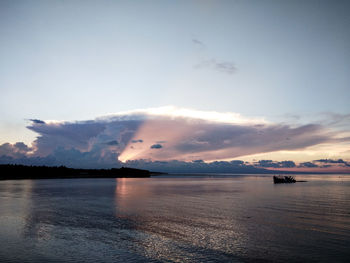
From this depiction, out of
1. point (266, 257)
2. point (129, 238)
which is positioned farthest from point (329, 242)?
point (129, 238)

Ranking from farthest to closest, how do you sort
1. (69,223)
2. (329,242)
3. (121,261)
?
1. (69,223)
2. (329,242)
3. (121,261)

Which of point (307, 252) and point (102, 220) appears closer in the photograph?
point (307, 252)

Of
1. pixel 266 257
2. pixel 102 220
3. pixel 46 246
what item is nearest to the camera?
pixel 266 257

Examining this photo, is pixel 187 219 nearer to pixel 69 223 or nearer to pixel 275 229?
pixel 275 229

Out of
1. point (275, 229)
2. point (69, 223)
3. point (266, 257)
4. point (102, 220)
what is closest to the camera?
point (266, 257)

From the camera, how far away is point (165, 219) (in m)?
30.2

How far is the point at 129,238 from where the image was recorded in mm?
21719

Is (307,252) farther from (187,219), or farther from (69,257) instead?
(69,257)

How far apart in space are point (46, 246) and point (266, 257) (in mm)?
15873

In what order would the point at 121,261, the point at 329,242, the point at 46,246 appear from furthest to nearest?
the point at 329,242, the point at 46,246, the point at 121,261

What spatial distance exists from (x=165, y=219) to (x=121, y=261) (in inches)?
556

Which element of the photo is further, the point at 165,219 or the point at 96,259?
the point at 165,219

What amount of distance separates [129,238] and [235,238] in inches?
354

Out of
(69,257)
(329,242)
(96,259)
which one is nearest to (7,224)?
(69,257)
